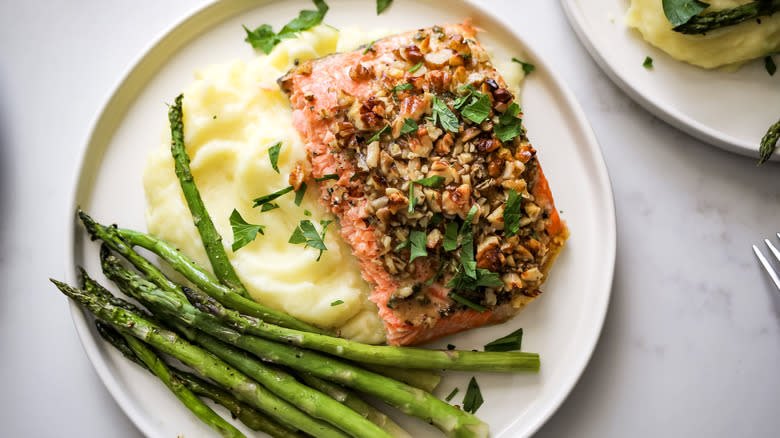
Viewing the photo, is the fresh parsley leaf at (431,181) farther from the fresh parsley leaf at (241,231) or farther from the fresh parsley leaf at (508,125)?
the fresh parsley leaf at (241,231)

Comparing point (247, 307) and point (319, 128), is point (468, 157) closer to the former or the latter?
point (319, 128)

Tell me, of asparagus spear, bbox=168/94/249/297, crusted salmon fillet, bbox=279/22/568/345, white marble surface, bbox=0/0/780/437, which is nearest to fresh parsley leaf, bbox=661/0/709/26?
white marble surface, bbox=0/0/780/437

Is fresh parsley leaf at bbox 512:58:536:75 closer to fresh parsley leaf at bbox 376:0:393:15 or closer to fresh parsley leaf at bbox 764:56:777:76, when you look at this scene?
fresh parsley leaf at bbox 376:0:393:15

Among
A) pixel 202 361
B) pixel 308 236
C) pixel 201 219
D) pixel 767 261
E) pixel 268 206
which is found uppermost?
pixel 201 219

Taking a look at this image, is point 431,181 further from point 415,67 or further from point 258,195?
point 258,195

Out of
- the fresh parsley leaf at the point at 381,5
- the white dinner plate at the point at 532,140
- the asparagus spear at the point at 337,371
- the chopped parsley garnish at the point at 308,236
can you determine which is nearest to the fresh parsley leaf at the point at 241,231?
the chopped parsley garnish at the point at 308,236

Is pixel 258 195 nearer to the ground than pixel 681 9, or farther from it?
farther from it

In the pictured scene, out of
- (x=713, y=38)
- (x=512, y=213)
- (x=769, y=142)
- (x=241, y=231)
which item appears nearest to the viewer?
(x=512, y=213)

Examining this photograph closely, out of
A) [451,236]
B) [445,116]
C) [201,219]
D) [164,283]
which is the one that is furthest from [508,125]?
[164,283]
